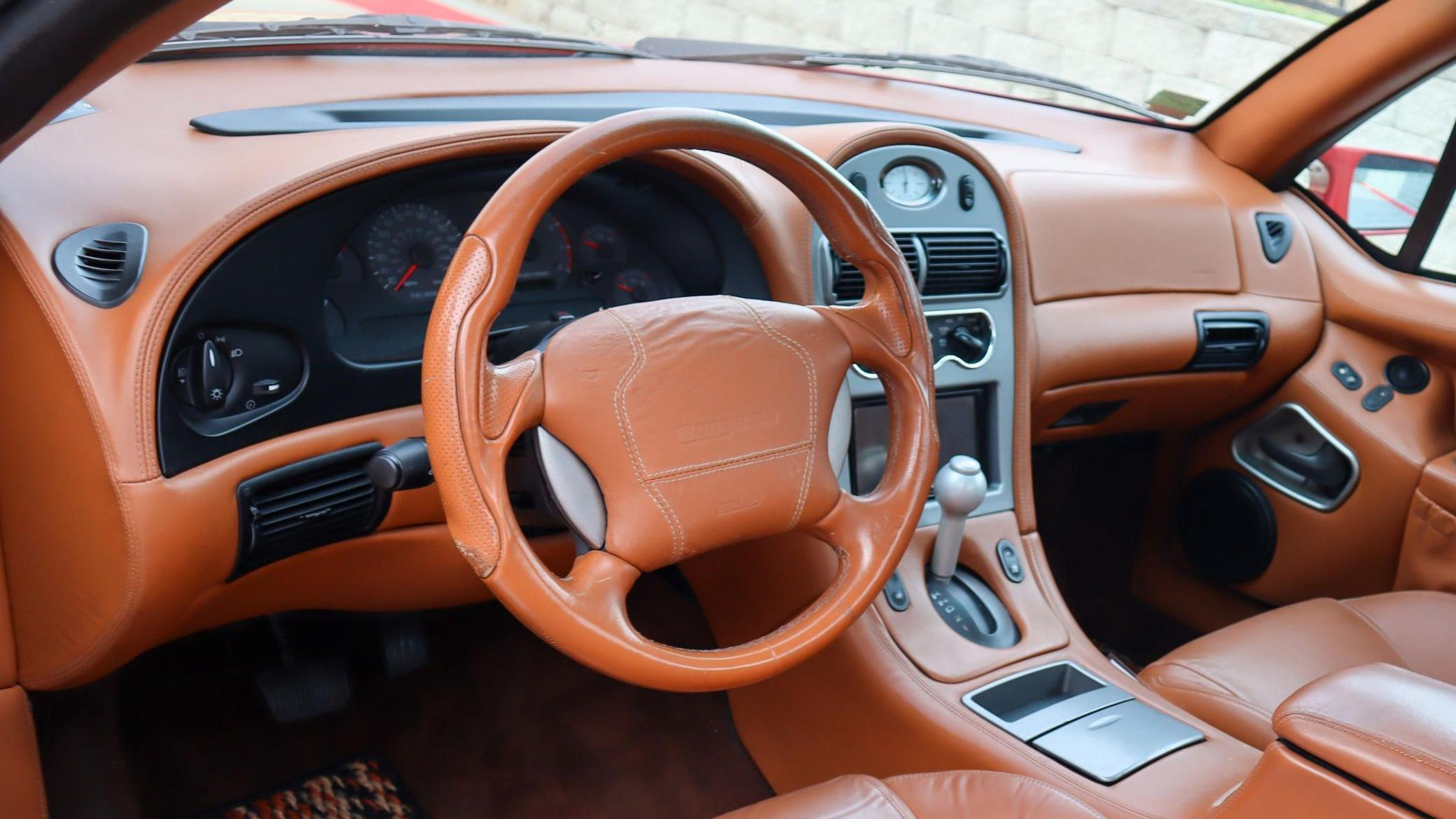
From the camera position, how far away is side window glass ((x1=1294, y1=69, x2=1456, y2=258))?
7.26 ft

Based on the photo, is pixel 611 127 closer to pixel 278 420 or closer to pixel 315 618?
pixel 278 420

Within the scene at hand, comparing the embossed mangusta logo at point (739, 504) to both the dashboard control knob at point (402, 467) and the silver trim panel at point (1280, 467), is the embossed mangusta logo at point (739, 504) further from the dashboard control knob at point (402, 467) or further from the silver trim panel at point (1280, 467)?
the silver trim panel at point (1280, 467)

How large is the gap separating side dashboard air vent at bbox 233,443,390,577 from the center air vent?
0.75 meters

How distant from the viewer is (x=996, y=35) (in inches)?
112

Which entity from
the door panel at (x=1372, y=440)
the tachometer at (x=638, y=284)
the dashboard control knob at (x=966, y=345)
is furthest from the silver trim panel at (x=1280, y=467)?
the tachometer at (x=638, y=284)

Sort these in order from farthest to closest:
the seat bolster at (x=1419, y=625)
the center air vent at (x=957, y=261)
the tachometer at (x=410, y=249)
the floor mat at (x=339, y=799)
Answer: the floor mat at (x=339, y=799), the center air vent at (x=957, y=261), the seat bolster at (x=1419, y=625), the tachometer at (x=410, y=249)

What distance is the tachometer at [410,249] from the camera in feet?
4.56

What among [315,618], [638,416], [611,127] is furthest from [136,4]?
[315,618]

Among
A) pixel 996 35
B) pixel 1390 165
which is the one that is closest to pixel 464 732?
pixel 996 35

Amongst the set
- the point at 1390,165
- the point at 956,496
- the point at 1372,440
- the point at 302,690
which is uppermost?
the point at 1390,165

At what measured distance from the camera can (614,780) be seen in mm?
1945

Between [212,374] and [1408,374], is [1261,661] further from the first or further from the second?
[212,374]

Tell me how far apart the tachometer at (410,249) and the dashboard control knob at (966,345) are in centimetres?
78

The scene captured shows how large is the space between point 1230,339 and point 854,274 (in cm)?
104
